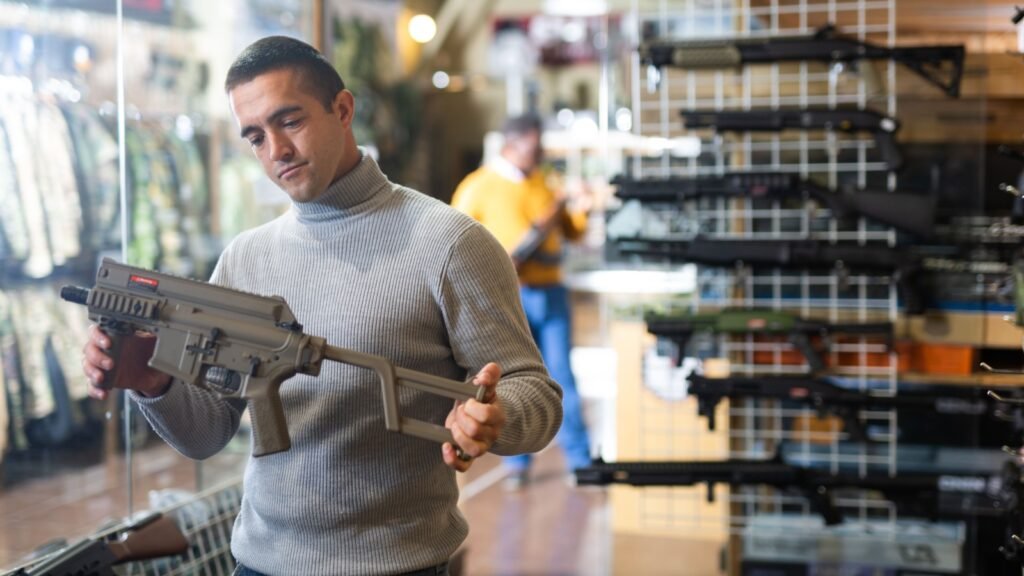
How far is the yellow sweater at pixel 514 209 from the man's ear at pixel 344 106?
130 inches

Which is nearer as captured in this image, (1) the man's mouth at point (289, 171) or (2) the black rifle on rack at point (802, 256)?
(1) the man's mouth at point (289, 171)

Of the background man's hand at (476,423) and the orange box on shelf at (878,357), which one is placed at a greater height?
the background man's hand at (476,423)

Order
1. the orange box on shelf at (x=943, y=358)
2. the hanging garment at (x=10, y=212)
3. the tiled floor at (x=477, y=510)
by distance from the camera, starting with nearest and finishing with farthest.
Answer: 1. the hanging garment at (x=10, y=212)
2. the tiled floor at (x=477, y=510)
3. the orange box on shelf at (x=943, y=358)

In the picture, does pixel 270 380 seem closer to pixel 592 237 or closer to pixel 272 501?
pixel 272 501

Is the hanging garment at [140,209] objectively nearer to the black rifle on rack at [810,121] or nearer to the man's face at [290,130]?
the man's face at [290,130]

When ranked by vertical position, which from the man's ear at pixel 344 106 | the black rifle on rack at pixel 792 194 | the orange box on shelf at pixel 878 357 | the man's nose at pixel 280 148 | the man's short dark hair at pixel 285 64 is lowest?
the orange box on shelf at pixel 878 357

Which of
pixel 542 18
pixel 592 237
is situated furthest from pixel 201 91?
pixel 542 18

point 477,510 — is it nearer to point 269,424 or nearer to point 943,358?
point 943,358

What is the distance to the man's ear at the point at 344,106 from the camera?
1.65 m

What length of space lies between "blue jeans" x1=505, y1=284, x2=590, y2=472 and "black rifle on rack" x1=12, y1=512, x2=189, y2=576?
2896 mm

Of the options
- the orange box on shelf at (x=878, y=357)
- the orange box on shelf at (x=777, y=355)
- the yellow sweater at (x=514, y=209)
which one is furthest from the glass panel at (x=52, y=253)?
the yellow sweater at (x=514, y=209)

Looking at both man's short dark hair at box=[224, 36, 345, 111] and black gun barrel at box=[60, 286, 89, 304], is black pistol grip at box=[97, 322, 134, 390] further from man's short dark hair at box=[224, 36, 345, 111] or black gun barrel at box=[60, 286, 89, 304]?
man's short dark hair at box=[224, 36, 345, 111]

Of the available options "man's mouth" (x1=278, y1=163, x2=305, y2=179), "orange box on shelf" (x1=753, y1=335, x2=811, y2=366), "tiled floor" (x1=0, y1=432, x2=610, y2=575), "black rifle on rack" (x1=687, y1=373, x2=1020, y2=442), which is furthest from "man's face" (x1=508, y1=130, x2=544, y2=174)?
"man's mouth" (x1=278, y1=163, x2=305, y2=179)

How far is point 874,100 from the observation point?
3.31 meters
